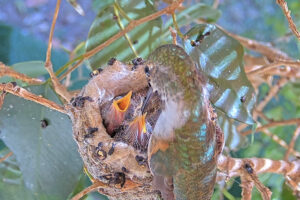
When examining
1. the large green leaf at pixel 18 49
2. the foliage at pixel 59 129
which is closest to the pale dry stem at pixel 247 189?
the foliage at pixel 59 129

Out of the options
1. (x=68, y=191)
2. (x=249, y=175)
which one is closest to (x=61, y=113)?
(x=68, y=191)

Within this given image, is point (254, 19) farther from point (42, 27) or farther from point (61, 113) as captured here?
point (61, 113)

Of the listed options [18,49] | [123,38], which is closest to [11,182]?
[123,38]

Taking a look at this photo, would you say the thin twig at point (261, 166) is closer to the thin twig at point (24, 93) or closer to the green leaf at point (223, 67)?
the green leaf at point (223, 67)

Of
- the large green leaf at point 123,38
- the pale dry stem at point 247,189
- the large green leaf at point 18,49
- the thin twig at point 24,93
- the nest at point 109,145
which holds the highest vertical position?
the large green leaf at point 18,49

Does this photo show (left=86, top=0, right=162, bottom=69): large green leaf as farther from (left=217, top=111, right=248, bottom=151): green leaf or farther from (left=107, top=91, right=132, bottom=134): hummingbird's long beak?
(left=217, top=111, right=248, bottom=151): green leaf
